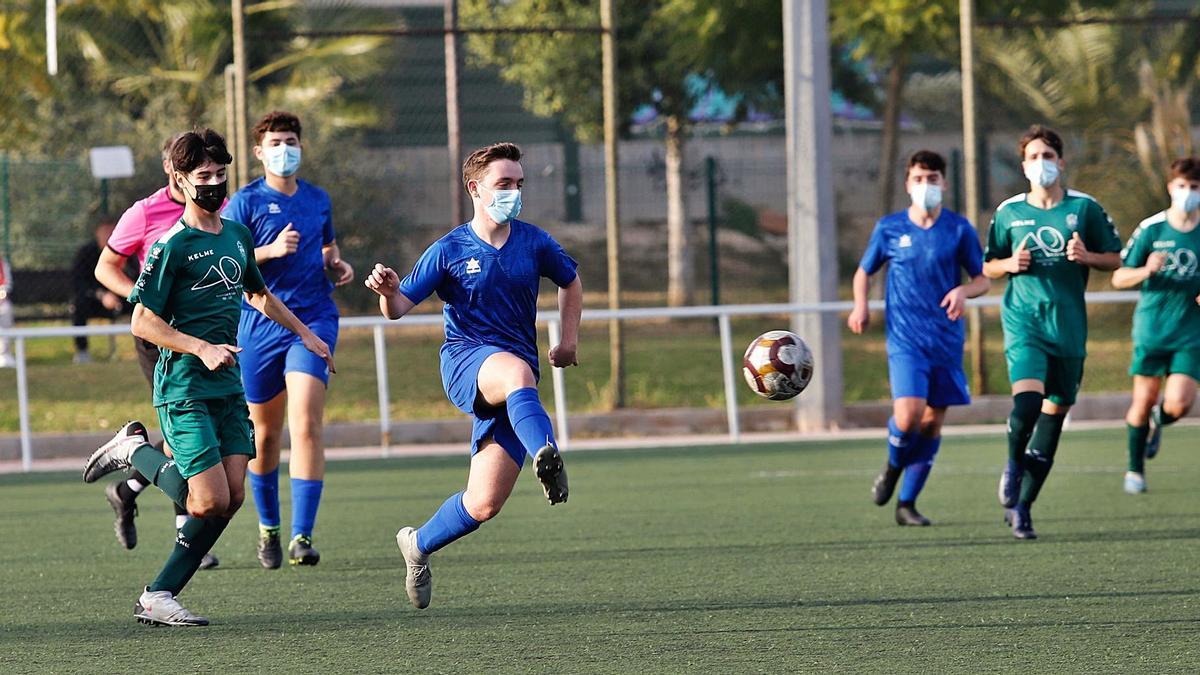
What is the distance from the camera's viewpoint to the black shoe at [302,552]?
28.7 feet

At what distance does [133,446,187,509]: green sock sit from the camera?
7297 mm

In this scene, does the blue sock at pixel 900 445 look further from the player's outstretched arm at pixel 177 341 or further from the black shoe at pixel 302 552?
the player's outstretched arm at pixel 177 341

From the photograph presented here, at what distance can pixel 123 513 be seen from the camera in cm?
888

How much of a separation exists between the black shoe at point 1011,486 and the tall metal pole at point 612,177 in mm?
7260

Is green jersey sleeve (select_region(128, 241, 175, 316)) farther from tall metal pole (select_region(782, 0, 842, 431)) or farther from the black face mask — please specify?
tall metal pole (select_region(782, 0, 842, 431))

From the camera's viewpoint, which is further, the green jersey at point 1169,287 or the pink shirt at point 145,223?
the green jersey at point 1169,287

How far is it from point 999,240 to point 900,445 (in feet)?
4.12

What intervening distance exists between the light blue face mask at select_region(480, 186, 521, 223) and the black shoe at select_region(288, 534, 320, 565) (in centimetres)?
237

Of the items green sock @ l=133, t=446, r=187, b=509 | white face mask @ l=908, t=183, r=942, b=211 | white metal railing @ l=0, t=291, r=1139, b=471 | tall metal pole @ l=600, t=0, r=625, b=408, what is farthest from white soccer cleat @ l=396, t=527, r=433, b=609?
tall metal pole @ l=600, t=0, r=625, b=408

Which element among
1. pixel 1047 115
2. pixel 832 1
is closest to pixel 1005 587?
pixel 832 1

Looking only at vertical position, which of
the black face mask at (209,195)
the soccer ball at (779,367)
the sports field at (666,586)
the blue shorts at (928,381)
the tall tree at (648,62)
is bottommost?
the sports field at (666,586)

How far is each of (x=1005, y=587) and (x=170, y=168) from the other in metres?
3.88

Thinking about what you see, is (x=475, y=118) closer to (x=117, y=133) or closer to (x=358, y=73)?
(x=358, y=73)

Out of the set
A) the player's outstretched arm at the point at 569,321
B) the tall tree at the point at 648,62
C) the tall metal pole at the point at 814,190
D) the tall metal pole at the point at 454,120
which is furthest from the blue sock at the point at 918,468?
the tall tree at the point at 648,62
